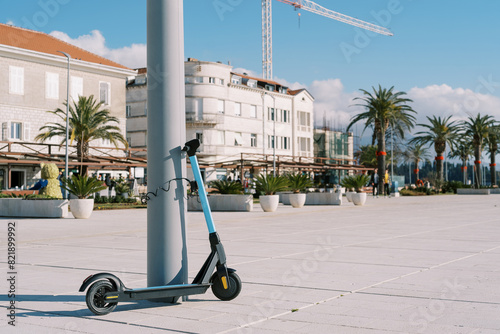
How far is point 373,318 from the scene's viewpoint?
210 inches

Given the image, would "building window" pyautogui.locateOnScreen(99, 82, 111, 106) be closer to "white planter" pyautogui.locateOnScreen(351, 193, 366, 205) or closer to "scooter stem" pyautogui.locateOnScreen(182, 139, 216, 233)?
"white planter" pyautogui.locateOnScreen(351, 193, 366, 205)

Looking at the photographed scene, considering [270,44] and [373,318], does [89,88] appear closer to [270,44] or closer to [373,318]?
[373,318]

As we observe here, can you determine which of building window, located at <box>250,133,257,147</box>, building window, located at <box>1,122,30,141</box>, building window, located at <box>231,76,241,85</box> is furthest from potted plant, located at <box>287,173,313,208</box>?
building window, located at <box>250,133,257,147</box>

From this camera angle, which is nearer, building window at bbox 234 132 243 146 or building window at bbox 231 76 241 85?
building window at bbox 234 132 243 146

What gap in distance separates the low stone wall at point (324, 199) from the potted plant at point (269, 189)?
6.27 meters

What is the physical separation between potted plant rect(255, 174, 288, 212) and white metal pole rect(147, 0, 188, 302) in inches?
708

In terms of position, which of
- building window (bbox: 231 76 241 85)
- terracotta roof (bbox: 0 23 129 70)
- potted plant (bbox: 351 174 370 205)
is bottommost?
potted plant (bbox: 351 174 370 205)

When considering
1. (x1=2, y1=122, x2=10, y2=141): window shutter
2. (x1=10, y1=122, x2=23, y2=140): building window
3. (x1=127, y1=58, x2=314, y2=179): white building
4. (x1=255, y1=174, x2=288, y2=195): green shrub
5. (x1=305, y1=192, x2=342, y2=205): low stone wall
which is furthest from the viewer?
(x1=127, y1=58, x2=314, y2=179): white building

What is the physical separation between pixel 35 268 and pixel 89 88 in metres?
44.5

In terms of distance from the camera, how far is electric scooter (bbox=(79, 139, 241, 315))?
18.1 feet

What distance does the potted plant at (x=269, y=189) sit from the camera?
79.4 feet

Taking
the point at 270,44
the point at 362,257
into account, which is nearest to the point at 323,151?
the point at 270,44

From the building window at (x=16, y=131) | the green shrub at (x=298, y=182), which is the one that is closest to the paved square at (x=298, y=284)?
the green shrub at (x=298, y=182)

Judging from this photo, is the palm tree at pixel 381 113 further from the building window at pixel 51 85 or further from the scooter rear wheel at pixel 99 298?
the scooter rear wheel at pixel 99 298
